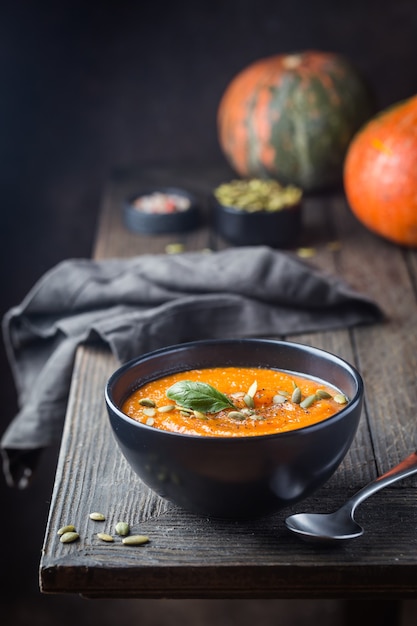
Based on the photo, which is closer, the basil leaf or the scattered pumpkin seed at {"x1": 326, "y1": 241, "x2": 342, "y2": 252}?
the basil leaf

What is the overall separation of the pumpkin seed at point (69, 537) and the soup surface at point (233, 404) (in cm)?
14

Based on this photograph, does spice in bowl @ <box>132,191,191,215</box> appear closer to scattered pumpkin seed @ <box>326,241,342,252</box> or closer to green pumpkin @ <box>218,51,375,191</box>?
green pumpkin @ <box>218,51,375,191</box>

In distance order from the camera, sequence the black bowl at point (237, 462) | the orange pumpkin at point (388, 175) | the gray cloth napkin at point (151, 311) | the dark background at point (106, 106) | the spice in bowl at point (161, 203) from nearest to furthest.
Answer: the black bowl at point (237, 462)
the gray cloth napkin at point (151, 311)
the orange pumpkin at point (388, 175)
the spice in bowl at point (161, 203)
the dark background at point (106, 106)

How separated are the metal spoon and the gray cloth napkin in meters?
0.54

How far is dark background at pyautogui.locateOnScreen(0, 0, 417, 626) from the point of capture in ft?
7.50

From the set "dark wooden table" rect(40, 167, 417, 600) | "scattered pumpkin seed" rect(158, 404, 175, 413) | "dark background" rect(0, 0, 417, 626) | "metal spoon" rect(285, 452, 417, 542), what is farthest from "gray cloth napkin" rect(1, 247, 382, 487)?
"dark background" rect(0, 0, 417, 626)

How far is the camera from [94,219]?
247cm

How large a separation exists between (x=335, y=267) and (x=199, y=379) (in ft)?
2.55

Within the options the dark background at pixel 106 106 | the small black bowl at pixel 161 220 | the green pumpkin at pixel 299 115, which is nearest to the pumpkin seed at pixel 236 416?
the small black bowl at pixel 161 220

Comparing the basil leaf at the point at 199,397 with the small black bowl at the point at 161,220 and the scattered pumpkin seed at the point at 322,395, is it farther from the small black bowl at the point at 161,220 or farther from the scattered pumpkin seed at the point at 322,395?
the small black bowl at the point at 161,220

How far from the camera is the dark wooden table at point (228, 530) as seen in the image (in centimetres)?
90

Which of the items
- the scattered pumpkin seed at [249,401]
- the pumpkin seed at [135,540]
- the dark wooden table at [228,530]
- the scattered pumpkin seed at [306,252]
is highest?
the scattered pumpkin seed at [249,401]

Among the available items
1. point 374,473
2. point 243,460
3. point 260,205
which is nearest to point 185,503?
point 243,460

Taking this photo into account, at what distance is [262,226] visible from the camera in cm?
186
